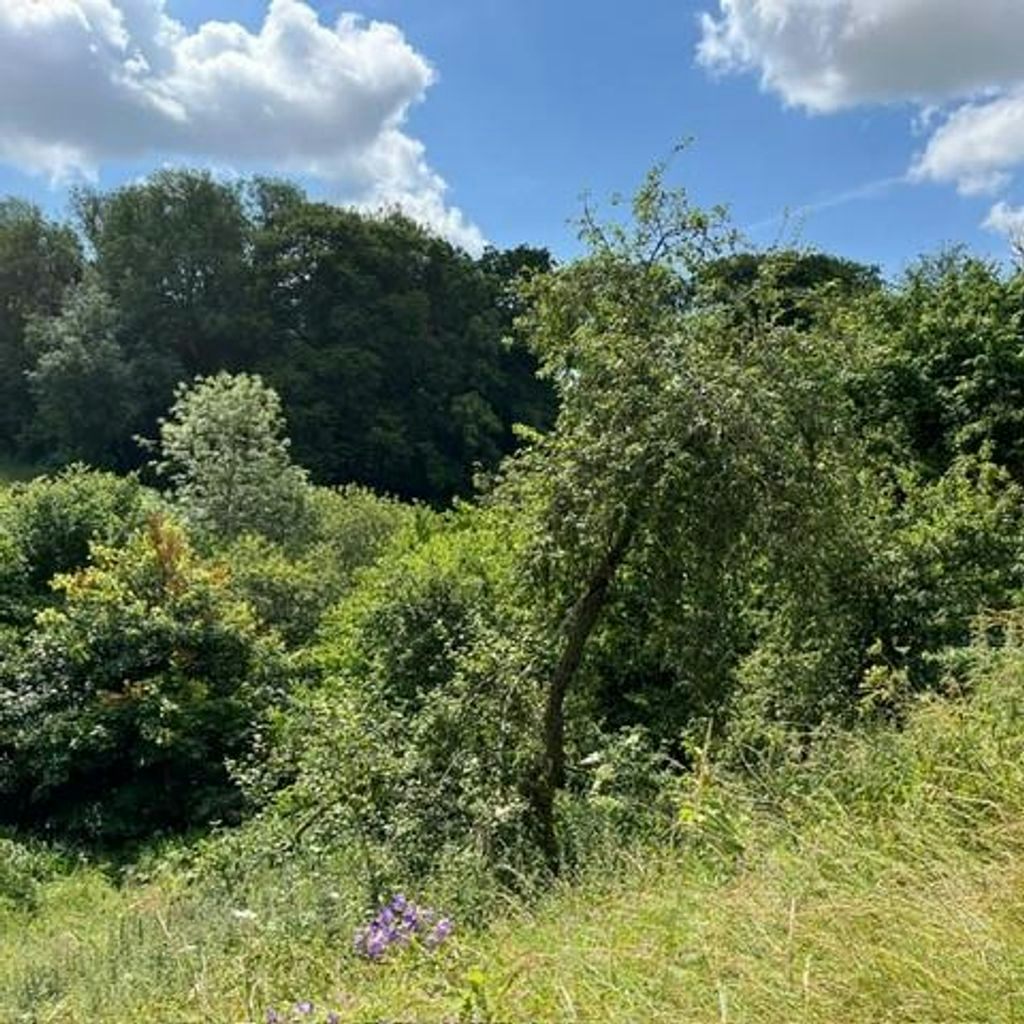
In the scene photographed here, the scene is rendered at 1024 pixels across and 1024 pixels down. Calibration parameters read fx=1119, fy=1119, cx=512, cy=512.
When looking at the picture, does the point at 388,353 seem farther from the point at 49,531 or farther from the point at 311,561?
the point at 49,531

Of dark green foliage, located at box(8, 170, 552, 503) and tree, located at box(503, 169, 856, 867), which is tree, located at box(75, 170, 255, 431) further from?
tree, located at box(503, 169, 856, 867)

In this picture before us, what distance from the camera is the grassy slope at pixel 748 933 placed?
95.3 inches

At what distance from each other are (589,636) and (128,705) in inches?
334

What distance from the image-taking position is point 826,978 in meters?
2.44

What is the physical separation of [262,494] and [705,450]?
19443 millimetres

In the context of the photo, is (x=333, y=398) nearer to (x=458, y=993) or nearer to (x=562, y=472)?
(x=562, y=472)

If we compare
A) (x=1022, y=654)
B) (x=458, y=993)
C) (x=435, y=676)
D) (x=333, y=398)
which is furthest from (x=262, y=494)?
(x=458, y=993)

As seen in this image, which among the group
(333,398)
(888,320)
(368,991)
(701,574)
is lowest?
(368,991)

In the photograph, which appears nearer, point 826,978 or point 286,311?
point 826,978

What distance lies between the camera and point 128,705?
13.7m

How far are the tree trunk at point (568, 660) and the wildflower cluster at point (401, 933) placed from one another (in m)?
3.02

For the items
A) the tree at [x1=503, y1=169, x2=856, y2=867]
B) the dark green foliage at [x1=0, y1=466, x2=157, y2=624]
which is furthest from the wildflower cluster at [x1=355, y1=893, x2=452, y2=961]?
the dark green foliage at [x1=0, y1=466, x2=157, y2=624]

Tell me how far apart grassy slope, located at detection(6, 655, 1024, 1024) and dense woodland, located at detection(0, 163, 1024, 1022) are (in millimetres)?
45

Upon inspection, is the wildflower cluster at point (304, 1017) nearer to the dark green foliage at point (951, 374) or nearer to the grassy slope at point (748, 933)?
the grassy slope at point (748, 933)
